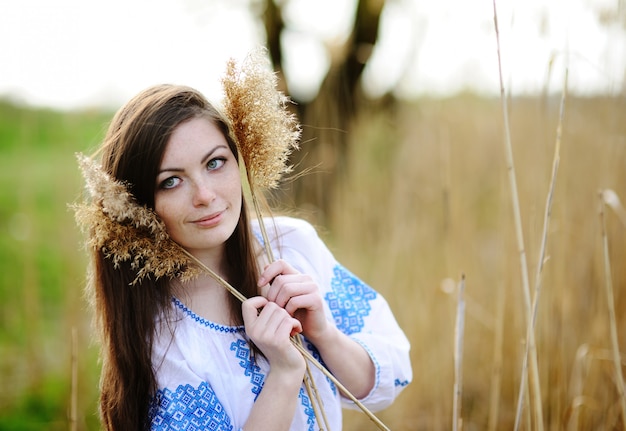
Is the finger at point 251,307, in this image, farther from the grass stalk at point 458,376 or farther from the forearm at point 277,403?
the grass stalk at point 458,376

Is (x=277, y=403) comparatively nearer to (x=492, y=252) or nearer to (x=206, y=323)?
(x=206, y=323)

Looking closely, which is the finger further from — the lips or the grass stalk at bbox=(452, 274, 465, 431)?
the grass stalk at bbox=(452, 274, 465, 431)

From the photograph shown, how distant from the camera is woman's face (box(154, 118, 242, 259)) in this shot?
104 centimetres

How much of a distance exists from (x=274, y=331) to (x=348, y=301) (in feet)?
1.29

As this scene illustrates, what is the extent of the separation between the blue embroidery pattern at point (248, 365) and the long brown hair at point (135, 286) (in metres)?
0.05

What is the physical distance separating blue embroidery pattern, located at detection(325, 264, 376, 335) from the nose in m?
0.45

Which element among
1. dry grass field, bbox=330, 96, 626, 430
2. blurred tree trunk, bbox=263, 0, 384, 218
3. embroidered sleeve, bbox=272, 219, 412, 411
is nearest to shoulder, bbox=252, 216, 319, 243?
embroidered sleeve, bbox=272, 219, 412, 411

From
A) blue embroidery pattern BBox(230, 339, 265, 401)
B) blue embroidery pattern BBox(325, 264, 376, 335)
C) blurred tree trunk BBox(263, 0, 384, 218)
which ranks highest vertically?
blurred tree trunk BBox(263, 0, 384, 218)

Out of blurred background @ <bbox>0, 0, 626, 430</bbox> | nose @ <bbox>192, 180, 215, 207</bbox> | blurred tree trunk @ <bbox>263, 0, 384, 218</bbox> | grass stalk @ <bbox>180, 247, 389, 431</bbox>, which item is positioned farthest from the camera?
blurred tree trunk @ <bbox>263, 0, 384, 218</bbox>

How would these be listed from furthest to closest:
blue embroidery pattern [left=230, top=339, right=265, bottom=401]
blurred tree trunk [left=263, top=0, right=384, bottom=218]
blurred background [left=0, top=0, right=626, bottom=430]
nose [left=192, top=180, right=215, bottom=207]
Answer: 1. blurred tree trunk [left=263, top=0, right=384, bottom=218]
2. blurred background [left=0, top=0, right=626, bottom=430]
3. blue embroidery pattern [left=230, top=339, right=265, bottom=401]
4. nose [left=192, top=180, right=215, bottom=207]

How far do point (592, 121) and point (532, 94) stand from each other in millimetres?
412

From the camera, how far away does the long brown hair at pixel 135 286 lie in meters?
1.05

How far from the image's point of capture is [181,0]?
3742 mm

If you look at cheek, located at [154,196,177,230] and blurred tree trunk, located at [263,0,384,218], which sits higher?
blurred tree trunk, located at [263,0,384,218]
